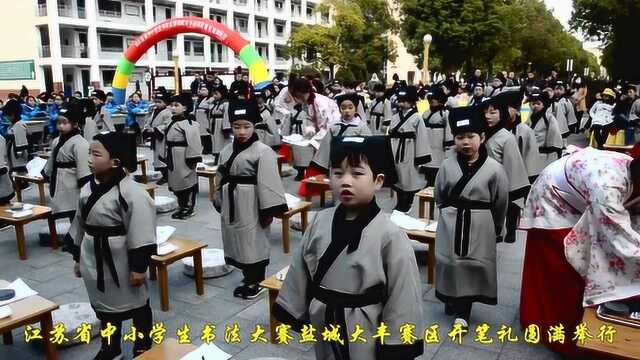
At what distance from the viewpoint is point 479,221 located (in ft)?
14.7

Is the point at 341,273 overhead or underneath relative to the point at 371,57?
underneath

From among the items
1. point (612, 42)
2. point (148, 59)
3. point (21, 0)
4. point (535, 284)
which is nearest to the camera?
point (535, 284)

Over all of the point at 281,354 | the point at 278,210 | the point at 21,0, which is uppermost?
the point at 21,0

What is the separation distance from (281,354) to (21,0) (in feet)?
122

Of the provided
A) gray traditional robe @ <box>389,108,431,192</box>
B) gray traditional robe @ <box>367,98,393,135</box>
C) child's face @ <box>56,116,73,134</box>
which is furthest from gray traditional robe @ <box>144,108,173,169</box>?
gray traditional robe @ <box>367,98,393,135</box>

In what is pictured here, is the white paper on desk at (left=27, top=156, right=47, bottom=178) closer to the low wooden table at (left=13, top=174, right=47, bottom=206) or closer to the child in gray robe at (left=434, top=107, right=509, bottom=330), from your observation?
the low wooden table at (left=13, top=174, right=47, bottom=206)

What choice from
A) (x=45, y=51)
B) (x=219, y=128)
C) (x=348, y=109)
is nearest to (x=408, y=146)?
(x=348, y=109)

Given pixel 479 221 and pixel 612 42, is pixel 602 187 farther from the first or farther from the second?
pixel 612 42

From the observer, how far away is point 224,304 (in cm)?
543

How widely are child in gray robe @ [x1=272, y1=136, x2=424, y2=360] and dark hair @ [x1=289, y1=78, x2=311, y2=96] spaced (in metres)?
5.79

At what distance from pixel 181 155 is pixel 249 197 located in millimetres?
3826

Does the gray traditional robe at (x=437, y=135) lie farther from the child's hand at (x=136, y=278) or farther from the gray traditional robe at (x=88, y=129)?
the child's hand at (x=136, y=278)

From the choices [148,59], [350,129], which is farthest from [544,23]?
[350,129]

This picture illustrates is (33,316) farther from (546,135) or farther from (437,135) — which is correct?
(546,135)
